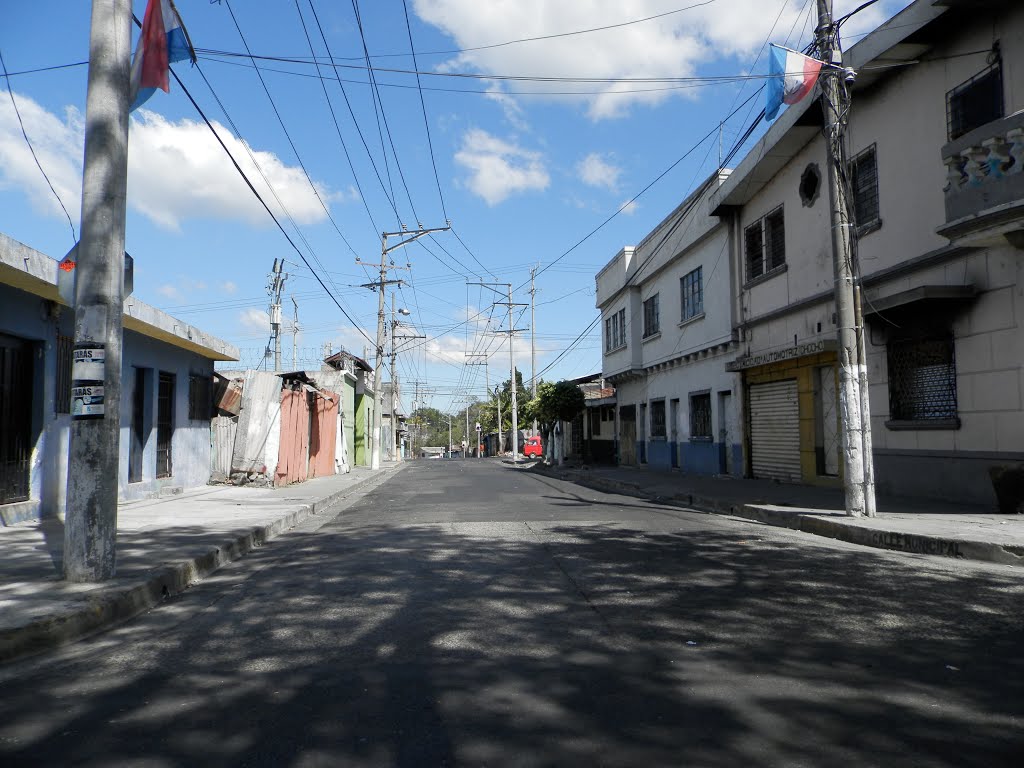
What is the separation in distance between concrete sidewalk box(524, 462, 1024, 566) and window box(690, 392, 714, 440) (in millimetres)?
4645

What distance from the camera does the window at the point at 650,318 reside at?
2684 centimetres

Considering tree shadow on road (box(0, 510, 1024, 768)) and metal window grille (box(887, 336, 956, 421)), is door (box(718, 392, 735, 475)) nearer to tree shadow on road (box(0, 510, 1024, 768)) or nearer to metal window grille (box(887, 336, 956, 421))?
metal window grille (box(887, 336, 956, 421))

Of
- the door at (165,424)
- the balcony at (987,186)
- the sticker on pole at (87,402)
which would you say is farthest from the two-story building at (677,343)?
the sticker on pole at (87,402)

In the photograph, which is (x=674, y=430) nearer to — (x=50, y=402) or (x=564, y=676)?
(x=50, y=402)

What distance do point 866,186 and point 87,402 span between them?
13048 mm

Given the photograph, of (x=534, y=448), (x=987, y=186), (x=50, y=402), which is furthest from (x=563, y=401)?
(x=534, y=448)

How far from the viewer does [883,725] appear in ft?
10.8

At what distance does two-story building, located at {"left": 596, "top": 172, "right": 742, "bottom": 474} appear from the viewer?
66.8 feet

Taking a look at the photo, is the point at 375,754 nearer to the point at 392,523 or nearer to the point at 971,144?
the point at 392,523

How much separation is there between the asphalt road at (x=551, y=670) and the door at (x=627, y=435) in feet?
71.6

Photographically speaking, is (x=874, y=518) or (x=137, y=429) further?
(x=137, y=429)

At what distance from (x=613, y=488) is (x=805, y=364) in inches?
228

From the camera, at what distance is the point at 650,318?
27.4 metres

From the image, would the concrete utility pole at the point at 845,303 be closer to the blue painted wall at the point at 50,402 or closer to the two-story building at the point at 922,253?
the two-story building at the point at 922,253
